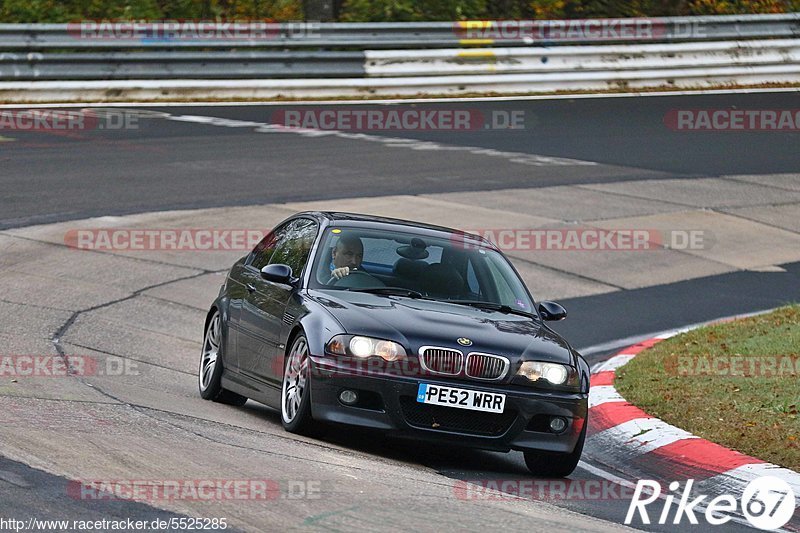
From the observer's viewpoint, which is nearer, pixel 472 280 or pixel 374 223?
pixel 472 280

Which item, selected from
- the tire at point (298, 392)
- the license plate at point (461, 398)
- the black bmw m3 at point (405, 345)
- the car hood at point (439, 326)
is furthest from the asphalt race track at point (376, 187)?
the car hood at point (439, 326)

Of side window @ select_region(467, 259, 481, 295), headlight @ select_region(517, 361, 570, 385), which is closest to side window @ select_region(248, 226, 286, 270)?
side window @ select_region(467, 259, 481, 295)

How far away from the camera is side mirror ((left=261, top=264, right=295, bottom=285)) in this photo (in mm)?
8797

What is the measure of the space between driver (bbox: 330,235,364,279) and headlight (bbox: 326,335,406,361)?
105cm

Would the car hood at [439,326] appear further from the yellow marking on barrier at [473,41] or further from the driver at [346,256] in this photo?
the yellow marking on barrier at [473,41]

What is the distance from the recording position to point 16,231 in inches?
592

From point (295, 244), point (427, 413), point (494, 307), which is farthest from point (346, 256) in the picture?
point (427, 413)

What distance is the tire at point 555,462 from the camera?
805cm

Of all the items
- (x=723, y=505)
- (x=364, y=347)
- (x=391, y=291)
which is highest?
(x=391, y=291)

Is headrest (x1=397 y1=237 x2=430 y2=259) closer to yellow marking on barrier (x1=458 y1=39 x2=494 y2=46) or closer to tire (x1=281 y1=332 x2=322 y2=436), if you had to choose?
tire (x1=281 y1=332 x2=322 y2=436)

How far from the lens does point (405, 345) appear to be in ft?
25.5

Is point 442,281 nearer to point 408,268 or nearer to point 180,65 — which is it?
point 408,268

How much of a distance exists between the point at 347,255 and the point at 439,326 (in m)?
1.19

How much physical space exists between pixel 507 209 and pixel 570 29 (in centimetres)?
1031
